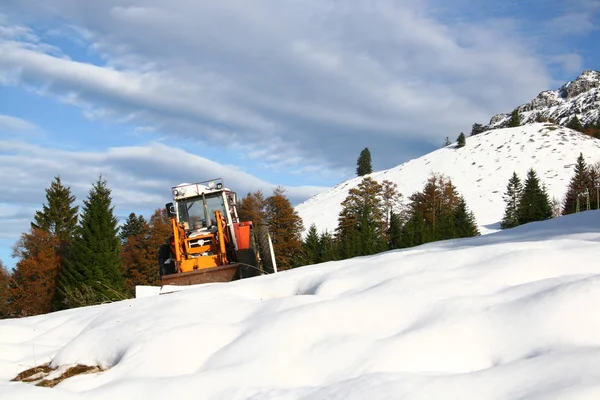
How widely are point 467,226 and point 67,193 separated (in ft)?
121

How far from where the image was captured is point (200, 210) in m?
15.7

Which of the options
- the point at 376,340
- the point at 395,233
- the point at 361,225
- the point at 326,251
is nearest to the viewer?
the point at 376,340

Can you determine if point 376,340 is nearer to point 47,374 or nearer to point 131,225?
point 47,374

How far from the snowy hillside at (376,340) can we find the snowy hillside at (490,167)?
68.9m

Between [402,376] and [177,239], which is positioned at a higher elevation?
[177,239]

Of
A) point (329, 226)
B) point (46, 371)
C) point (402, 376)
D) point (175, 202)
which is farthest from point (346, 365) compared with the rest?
point (329, 226)

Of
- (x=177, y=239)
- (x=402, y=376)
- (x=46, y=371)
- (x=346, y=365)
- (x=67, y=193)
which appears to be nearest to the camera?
(x=402, y=376)

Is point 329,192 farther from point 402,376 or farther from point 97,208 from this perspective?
point 402,376

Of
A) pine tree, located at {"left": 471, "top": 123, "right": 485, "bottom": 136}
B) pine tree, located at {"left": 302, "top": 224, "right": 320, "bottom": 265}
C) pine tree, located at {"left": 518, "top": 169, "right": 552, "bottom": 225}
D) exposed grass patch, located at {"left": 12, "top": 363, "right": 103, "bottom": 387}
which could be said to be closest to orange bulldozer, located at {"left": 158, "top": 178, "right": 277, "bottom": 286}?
exposed grass patch, located at {"left": 12, "top": 363, "right": 103, "bottom": 387}

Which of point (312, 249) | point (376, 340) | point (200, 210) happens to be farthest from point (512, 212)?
point (376, 340)

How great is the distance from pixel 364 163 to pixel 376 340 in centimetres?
11763

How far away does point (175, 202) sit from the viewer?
15.4 metres

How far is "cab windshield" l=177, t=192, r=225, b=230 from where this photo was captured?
15.6m

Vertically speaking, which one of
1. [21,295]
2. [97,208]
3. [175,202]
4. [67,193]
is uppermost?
[67,193]
